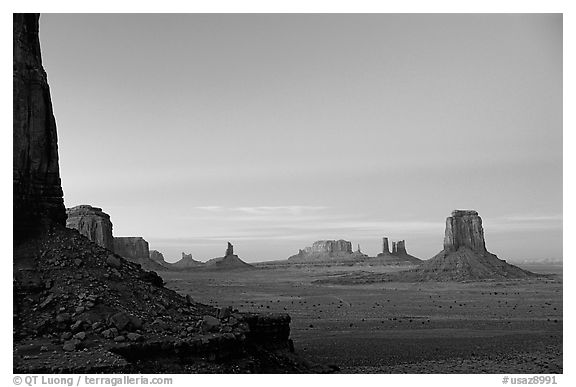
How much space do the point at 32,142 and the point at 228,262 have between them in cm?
12906

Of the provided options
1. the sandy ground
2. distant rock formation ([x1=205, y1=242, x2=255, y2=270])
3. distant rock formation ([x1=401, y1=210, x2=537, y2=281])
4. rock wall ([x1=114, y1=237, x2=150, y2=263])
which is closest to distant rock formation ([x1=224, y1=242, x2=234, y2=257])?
distant rock formation ([x1=205, y1=242, x2=255, y2=270])

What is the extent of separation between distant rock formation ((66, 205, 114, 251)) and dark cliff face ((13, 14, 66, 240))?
59.0 m

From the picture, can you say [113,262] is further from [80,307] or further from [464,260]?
[464,260]

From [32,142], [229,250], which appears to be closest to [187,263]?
[229,250]

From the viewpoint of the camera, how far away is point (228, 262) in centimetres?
14500

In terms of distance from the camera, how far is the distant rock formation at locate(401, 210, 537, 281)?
79.8 meters

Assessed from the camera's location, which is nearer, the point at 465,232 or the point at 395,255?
the point at 465,232

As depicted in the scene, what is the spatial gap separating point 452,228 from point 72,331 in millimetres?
83956

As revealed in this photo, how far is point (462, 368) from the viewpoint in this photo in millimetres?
→ 19719

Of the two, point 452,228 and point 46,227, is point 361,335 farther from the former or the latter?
point 452,228

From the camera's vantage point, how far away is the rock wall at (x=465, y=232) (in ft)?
297

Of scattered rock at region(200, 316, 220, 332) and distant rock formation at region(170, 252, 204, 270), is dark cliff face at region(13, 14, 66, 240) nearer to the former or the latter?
scattered rock at region(200, 316, 220, 332)
